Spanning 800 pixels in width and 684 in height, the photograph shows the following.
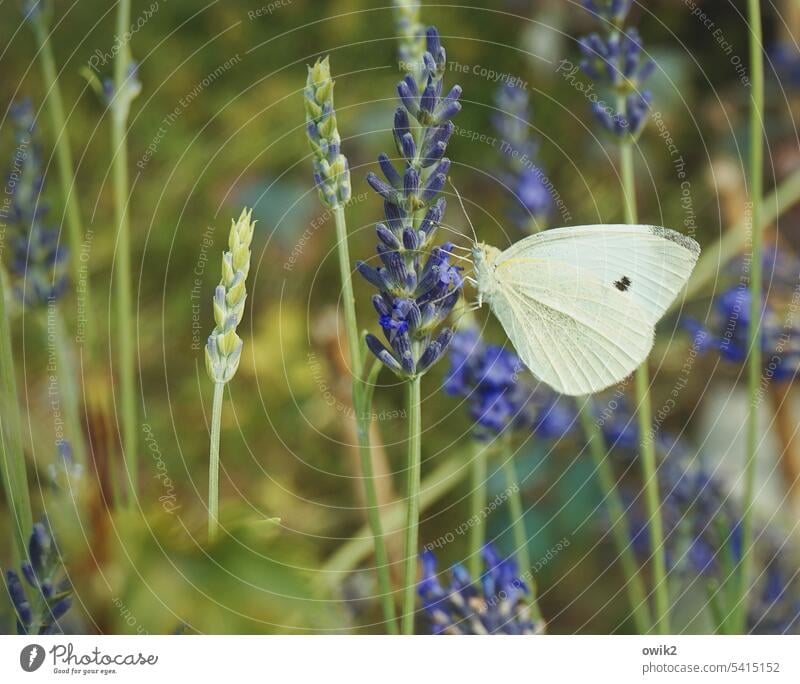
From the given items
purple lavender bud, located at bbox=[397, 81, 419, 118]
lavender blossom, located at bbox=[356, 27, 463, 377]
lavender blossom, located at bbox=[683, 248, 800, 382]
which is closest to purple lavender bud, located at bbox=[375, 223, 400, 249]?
lavender blossom, located at bbox=[356, 27, 463, 377]

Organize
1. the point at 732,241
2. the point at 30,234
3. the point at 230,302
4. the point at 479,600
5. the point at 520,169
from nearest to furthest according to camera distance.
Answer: the point at 230,302
the point at 479,600
the point at 30,234
the point at 520,169
the point at 732,241

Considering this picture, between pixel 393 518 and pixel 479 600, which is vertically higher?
pixel 393 518

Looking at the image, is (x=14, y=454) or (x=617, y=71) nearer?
(x=14, y=454)

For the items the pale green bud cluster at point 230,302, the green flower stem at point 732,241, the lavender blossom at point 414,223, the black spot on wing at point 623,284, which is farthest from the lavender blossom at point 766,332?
the pale green bud cluster at point 230,302

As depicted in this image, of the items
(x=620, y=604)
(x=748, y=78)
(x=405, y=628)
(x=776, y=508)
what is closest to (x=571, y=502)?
(x=620, y=604)

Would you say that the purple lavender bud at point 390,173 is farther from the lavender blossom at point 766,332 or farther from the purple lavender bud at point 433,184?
the lavender blossom at point 766,332

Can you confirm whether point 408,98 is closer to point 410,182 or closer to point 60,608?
point 410,182

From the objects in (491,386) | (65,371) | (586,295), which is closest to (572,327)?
(586,295)
